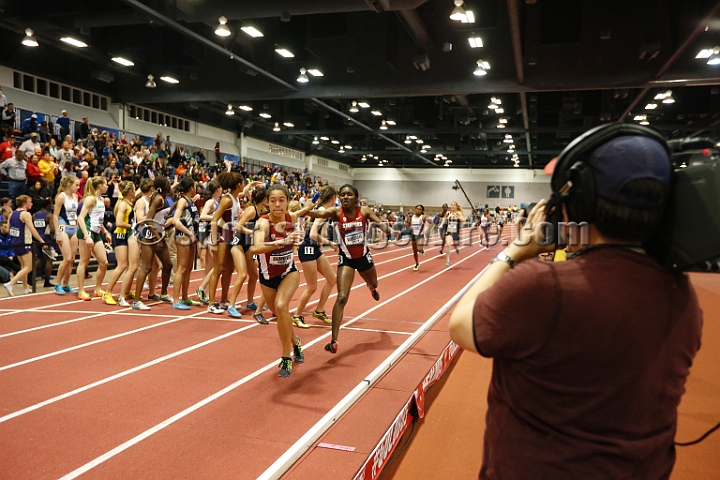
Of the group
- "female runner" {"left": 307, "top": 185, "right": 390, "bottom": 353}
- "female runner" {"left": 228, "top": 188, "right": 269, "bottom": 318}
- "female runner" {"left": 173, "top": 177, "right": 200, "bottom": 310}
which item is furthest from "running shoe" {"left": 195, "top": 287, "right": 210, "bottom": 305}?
"female runner" {"left": 307, "top": 185, "right": 390, "bottom": 353}

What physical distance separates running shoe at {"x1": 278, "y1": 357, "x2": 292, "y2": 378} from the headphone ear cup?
4625mm

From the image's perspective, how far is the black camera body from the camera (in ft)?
3.93

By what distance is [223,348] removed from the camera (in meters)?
6.59

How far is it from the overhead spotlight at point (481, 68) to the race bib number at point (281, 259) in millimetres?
11154

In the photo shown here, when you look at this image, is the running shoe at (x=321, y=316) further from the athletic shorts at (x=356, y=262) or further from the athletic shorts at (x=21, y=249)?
the athletic shorts at (x=21, y=249)

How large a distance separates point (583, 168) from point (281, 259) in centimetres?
465

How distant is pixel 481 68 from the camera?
1509 centimetres

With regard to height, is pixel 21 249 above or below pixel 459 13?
below

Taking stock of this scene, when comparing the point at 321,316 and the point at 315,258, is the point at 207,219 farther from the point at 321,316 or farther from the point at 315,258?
the point at 321,316

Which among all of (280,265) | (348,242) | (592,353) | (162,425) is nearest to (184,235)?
(348,242)

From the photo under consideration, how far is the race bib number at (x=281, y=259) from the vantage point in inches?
223

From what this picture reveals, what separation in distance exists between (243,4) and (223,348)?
866 centimetres

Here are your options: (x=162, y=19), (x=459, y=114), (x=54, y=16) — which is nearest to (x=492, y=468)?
(x=162, y=19)

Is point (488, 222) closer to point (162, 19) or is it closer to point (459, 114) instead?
point (459, 114)
